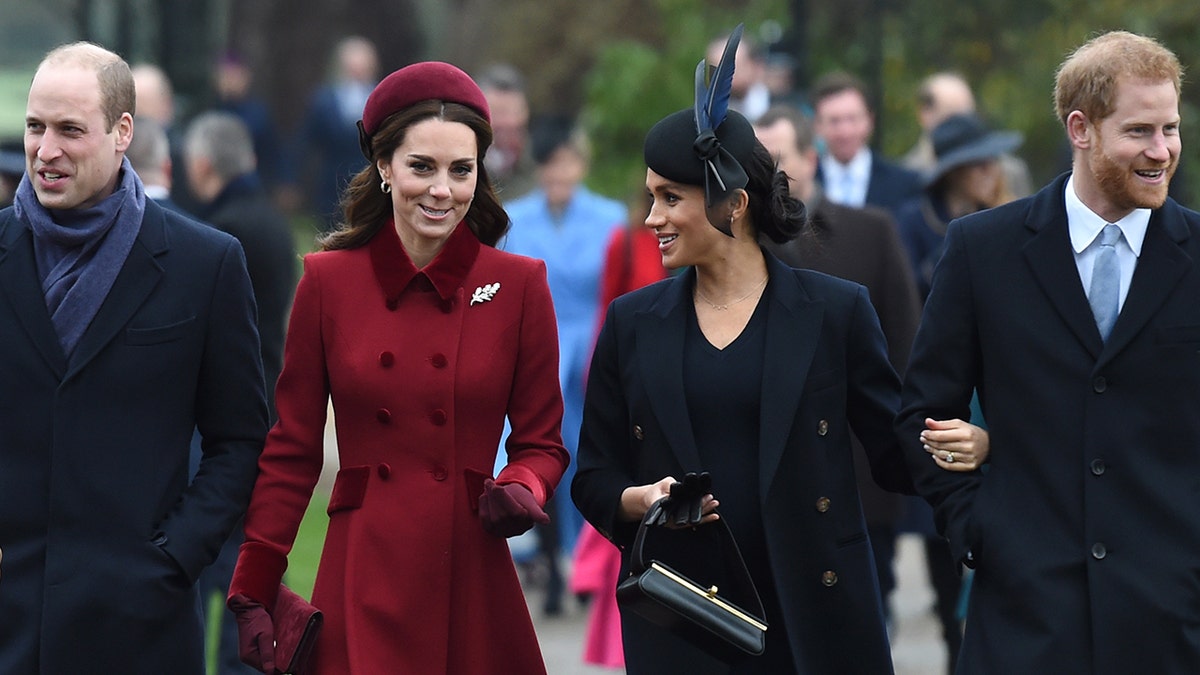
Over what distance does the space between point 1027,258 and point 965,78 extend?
910 centimetres

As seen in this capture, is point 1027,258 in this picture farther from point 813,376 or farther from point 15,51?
point 15,51

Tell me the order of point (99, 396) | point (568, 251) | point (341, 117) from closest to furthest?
point (99, 396), point (568, 251), point (341, 117)

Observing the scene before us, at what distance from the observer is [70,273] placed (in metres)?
5.20

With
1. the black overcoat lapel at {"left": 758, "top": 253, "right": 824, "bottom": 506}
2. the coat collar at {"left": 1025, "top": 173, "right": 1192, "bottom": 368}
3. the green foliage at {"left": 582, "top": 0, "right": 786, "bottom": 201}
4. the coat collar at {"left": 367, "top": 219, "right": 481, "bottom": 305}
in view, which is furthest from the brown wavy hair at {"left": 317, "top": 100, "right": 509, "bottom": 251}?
the green foliage at {"left": 582, "top": 0, "right": 786, "bottom": 201}

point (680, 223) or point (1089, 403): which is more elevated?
point (680, 223)

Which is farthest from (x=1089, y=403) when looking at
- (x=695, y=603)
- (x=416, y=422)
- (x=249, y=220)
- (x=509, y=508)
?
(x=249, y=220)

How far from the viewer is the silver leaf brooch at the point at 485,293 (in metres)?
5.44

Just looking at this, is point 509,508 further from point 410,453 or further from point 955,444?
point 955,444

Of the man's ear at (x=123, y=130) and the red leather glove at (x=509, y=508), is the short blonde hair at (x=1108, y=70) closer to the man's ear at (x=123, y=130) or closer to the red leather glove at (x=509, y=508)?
the red leather glove at (x=509, y=508)

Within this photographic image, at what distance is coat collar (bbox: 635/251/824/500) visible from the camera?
5250 mm

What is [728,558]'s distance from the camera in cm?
521

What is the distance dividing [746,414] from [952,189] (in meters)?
4.24

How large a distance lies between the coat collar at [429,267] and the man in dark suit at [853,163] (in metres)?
5.29

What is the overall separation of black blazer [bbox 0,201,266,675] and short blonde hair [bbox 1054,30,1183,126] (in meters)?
2.15
